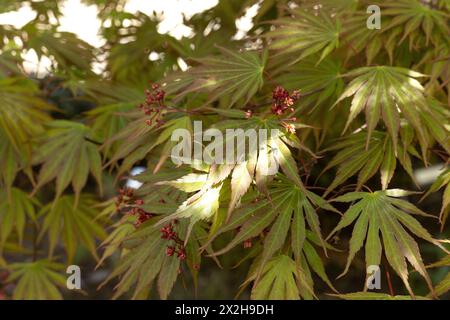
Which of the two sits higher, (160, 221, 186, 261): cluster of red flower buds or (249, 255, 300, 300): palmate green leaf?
(160, 221, 186, 261): cluster of red flower buds

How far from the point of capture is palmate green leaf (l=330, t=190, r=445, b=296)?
119cm

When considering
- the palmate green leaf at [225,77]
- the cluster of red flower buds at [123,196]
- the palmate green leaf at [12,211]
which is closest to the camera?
the palmate green leaf at [225,77]

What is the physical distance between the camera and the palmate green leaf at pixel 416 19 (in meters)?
1.54

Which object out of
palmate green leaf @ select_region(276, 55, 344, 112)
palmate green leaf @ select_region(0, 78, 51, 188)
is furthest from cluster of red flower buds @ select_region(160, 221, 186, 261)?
palmate green leaf @ select_region(0, 78, 51, 188)

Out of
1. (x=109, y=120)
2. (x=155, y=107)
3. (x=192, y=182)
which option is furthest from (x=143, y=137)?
(x=109, y=120)

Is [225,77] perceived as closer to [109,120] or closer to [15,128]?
[109,120]

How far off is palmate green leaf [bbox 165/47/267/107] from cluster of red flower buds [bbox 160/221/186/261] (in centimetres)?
32

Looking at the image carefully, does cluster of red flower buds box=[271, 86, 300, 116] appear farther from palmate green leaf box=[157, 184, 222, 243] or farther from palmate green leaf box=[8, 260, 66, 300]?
palmate green leaf box=[8, 260, 66, 300]

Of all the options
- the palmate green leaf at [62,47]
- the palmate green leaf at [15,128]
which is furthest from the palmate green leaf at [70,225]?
the palmate green leaf at [62,47]

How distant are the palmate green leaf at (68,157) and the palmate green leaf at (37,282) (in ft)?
1.34

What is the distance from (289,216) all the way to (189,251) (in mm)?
254

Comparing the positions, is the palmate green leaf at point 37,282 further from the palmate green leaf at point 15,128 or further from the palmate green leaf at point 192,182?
the palmate green leaf at point 192,182

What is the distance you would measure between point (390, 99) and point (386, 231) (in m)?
Answer: 0.31
